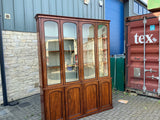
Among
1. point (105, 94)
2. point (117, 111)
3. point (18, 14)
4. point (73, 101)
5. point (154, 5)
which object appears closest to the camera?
point (73, 101)

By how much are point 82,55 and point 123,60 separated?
2.49 meters

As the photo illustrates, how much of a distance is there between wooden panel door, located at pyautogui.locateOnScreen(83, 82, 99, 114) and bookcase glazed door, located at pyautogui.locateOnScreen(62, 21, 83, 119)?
15 centimetres

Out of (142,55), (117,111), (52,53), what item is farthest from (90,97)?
(142,55)

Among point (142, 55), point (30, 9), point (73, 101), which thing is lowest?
point (73, 101)

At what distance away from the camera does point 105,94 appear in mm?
3725

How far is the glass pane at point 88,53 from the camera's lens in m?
3.54

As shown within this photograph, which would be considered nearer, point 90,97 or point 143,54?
point 90,97

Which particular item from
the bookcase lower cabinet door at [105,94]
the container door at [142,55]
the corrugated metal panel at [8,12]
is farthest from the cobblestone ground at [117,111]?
the corrugated metal panel at [8,12]

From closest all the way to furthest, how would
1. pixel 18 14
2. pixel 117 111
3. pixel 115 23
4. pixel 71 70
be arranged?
1. pixel 71 70
2. pixel 117 111
3. pixel 18 14
4. pixel 115 23

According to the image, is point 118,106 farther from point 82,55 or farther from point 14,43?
point 14,43

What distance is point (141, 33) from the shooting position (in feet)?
14.8

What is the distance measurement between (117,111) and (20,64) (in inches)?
139

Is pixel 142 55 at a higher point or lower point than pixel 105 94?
higher

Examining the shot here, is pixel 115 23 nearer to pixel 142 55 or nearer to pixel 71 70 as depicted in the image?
pixel 142 55
